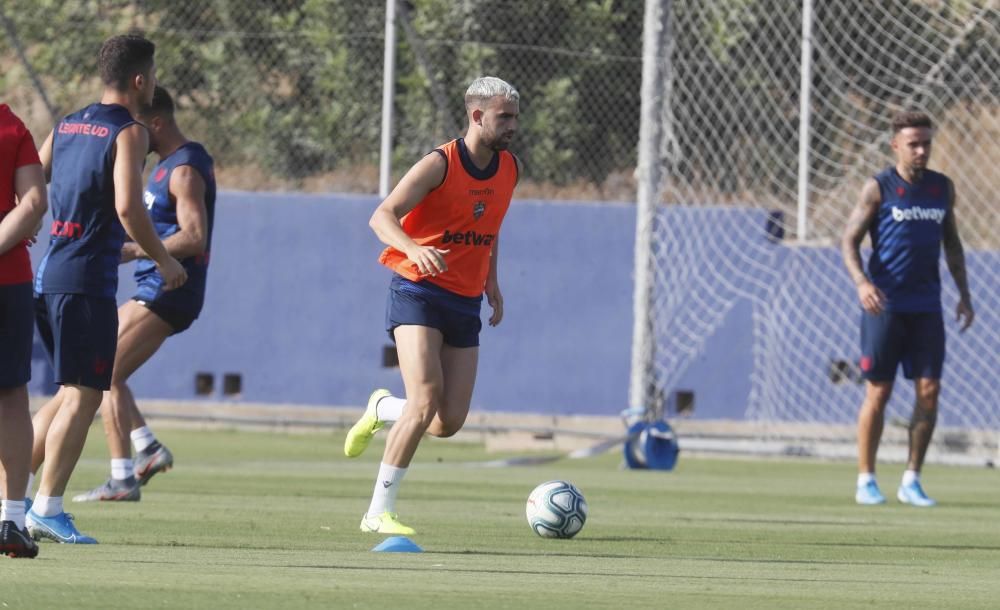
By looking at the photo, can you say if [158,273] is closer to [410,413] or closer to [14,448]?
[410,413]

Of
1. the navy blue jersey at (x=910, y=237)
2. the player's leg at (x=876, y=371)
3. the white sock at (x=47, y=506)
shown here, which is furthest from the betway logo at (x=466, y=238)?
the navy blue jersey at (x=910, y=237)

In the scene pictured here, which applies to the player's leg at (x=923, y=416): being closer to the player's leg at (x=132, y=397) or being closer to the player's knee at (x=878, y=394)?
the player's knee at (x=878, y=394)

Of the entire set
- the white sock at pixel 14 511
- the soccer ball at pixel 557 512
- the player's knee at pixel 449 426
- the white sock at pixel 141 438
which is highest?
the player's knee at pixel 449 426

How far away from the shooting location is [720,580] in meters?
7.31

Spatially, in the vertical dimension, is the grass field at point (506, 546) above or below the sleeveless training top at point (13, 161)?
below

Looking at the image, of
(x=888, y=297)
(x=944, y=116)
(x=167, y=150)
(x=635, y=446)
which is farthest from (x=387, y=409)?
(x=944, y=116)

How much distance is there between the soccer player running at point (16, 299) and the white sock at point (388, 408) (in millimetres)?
2295

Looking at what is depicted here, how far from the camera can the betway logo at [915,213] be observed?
41.9 feet

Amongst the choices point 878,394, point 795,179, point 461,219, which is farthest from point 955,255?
point 795,179

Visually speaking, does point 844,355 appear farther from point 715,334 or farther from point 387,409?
point 387,409

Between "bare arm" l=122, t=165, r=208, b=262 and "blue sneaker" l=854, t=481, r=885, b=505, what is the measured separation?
4.64 meters

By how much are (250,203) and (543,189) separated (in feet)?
10.0

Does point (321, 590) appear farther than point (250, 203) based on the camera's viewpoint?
No

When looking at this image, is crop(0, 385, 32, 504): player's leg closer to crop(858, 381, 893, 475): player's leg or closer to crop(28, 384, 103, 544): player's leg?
crop(28, 384, 103, 544): player's leg
